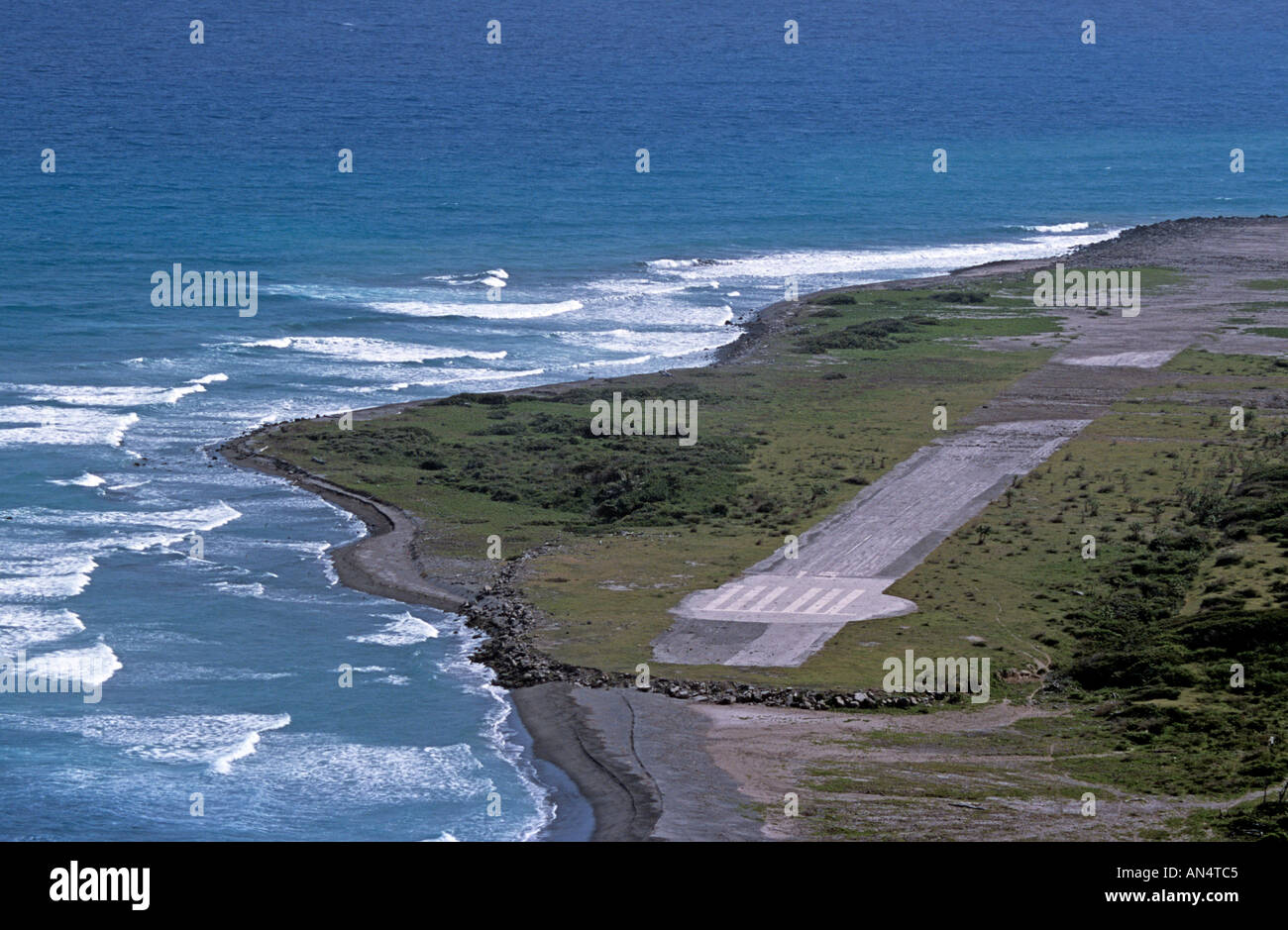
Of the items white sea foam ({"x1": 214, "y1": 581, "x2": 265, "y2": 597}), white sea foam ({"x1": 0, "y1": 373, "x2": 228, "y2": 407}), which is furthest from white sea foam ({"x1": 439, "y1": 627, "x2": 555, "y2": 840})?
white sea foam ({"x1": 0, "y1": 373, "x2": 228, "y2": 407})

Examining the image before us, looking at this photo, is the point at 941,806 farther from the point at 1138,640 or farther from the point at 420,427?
the point at 420,427

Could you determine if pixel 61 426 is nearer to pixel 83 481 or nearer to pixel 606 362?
pixel 83 481

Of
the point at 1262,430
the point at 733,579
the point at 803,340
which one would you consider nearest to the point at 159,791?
the point at 733,579

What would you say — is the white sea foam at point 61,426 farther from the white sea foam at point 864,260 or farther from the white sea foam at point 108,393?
the white sea foam at point 864,260

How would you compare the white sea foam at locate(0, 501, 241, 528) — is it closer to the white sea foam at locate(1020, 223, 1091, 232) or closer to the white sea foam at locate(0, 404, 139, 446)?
the white sea foam at locate(0, 404, 139, 446)

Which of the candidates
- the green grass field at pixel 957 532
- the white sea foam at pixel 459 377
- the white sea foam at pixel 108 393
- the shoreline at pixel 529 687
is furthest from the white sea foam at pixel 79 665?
the white sea foam at pixel 459 377

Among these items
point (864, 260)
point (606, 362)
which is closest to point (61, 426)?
point (606, 362)
